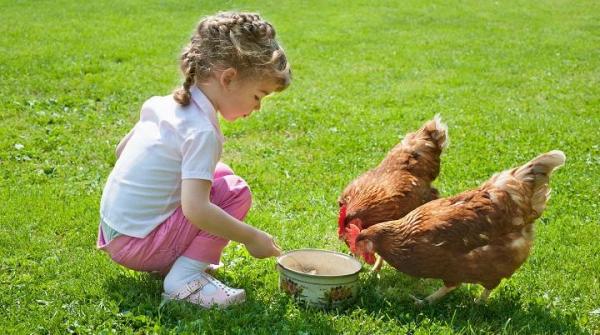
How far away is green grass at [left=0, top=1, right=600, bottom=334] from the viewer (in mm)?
3602

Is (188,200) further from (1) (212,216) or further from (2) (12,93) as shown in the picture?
(2) (12,93)

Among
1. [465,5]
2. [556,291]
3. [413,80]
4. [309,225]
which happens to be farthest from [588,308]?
[465,5]

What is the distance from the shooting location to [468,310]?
12.4 ft

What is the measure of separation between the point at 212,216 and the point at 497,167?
12.3 feet

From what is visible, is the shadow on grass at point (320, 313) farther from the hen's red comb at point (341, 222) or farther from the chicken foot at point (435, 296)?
the hen's red comb at point (341, 222)

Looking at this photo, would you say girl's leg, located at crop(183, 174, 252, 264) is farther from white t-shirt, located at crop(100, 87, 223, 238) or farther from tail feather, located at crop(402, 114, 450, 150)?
tail feather, located at crop(402, 114, 450, 150)

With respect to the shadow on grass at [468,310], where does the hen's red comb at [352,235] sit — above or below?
above

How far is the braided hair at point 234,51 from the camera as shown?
132 inches

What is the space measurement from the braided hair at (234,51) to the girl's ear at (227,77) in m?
0.02

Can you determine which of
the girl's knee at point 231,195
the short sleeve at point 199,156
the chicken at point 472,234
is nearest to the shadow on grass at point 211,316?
the girl's knee at point 231,195

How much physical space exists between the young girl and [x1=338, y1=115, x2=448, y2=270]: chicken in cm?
85

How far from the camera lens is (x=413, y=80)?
1018 cm

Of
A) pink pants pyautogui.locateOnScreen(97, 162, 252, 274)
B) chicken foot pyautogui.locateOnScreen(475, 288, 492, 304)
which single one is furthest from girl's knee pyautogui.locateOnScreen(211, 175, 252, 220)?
chicken foot pyautogui.locateOnScreen(475, 288, 492, 304)

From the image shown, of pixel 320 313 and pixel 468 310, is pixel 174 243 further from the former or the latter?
pixel 468 310
